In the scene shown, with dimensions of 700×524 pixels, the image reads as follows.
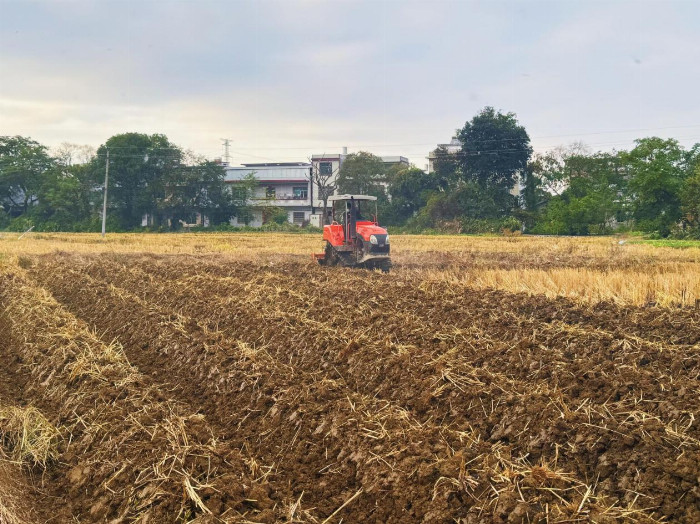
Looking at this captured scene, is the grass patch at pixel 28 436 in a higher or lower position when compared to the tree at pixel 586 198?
lower

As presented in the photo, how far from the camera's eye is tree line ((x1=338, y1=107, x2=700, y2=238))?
157ft

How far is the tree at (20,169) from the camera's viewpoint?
197 feet

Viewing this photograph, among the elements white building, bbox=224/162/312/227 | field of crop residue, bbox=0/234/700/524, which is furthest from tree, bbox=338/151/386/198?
field of crop residue, bbox=0/234/700/524

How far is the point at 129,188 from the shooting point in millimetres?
55875

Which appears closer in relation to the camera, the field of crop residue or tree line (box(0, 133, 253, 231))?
the field of crop residue

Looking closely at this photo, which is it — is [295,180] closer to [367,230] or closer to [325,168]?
[325,168]

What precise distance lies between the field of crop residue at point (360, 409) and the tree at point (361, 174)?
146 feet

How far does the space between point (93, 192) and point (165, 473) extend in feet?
190

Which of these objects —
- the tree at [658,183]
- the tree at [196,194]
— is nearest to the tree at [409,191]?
the tree at [196,194]

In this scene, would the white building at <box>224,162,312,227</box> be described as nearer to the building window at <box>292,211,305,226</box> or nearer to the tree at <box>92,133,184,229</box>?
the building window at <box>292,211,305,226</box>

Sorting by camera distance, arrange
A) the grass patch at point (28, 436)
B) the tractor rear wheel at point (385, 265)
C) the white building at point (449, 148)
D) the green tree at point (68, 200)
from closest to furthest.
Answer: the grass patch at point (28, 436)
the tractor rear wheel at point (385, 265)
the white building at point (449, 148)
the green tree at point (68, 200)

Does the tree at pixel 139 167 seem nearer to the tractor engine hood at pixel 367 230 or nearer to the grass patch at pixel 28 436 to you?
the tractor engine hood at pixel 367 230

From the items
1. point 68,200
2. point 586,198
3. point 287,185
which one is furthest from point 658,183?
point 68,200

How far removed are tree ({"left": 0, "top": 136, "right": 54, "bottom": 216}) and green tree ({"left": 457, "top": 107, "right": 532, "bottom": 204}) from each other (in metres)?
39.1
